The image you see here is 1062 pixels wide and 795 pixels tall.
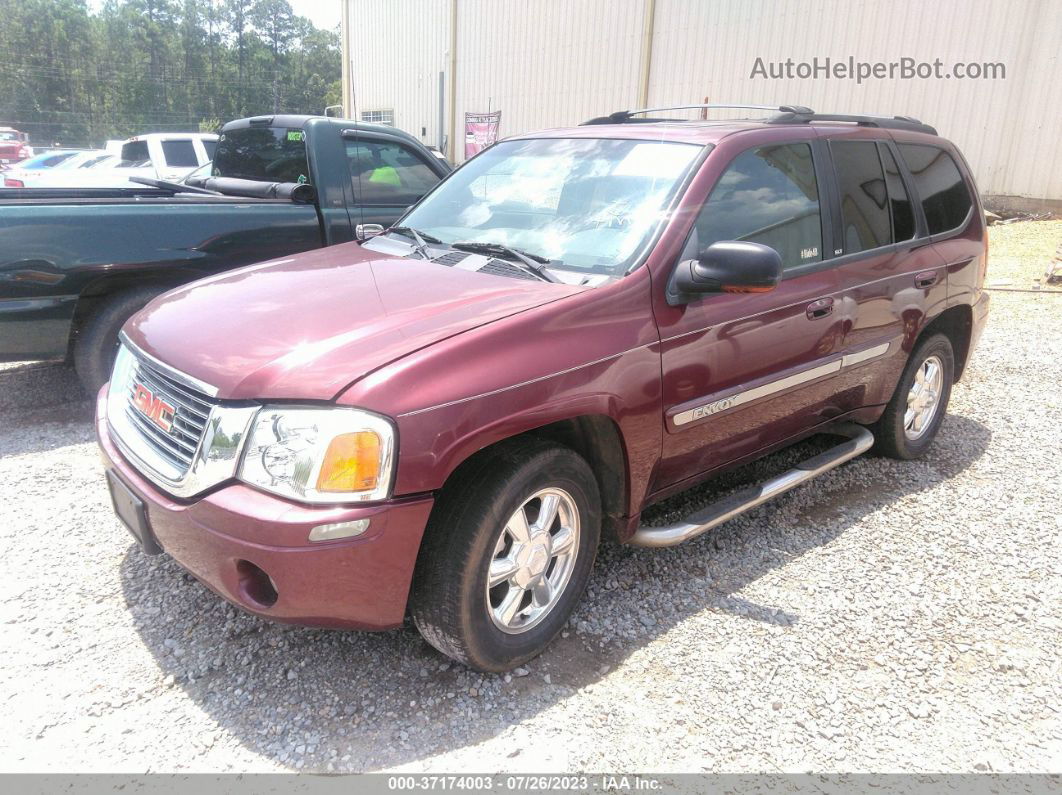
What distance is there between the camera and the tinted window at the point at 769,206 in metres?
3.17

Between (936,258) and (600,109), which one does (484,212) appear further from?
(600,109)

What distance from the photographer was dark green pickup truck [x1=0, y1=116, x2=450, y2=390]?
4375 mm

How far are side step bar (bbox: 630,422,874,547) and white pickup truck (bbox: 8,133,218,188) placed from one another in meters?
11.4

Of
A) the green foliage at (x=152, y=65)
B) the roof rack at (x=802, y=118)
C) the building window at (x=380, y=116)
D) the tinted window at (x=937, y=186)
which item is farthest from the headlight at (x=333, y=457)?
the green foliage at (x=152, y=65)

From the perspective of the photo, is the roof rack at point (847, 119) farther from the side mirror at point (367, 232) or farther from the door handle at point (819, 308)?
the side mirror at point (367, 232)

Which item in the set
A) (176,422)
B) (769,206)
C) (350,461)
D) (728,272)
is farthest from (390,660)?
(769,206)

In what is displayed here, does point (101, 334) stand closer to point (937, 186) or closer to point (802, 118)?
point (802, 118)

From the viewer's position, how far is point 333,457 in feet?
7.16

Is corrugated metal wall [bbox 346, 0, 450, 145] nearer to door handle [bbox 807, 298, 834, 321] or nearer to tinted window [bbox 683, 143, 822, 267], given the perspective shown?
tinted window [bbox 683, 143, 822, 267]

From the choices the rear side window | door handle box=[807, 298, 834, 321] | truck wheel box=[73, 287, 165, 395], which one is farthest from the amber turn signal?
the rear side window

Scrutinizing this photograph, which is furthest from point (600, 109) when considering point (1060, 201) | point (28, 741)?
point (28, 741)

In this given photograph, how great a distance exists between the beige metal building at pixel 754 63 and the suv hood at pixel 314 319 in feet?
44.0

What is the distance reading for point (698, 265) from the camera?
287cm

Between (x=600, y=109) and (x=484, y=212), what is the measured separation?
54.9 ft
